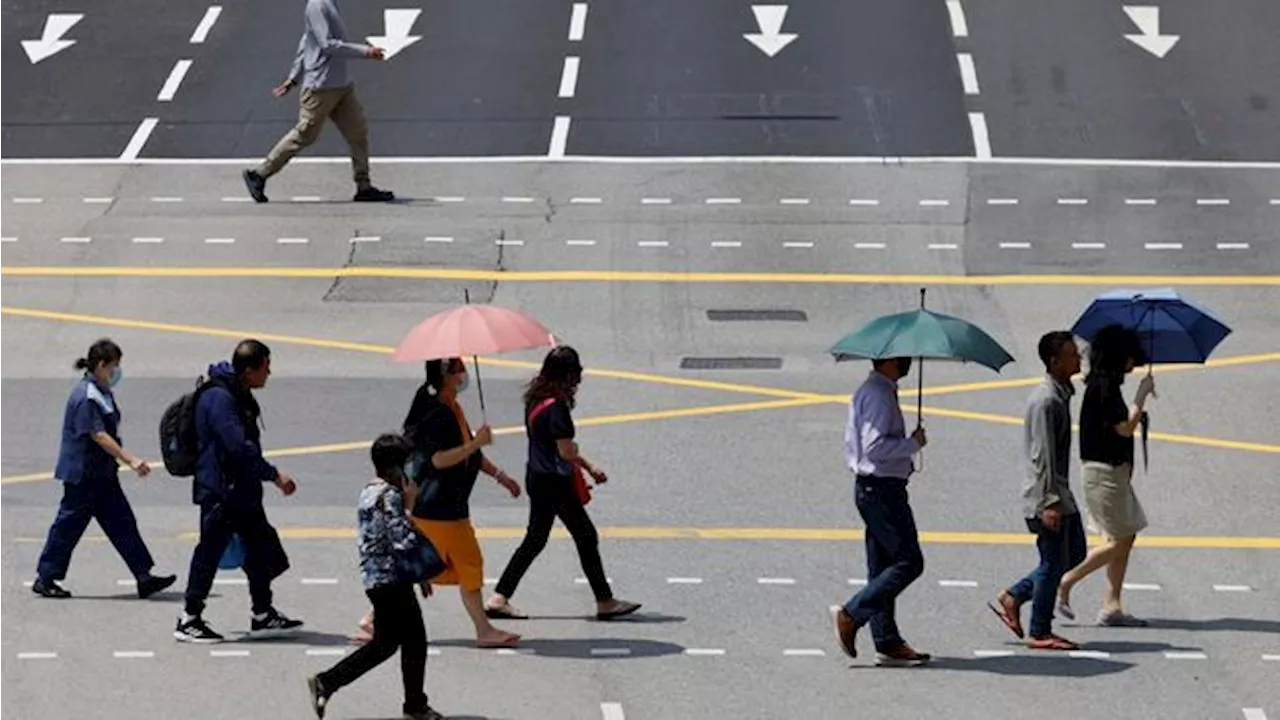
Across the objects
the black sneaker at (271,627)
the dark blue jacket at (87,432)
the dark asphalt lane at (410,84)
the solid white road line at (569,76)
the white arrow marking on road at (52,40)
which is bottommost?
the white arrow marking on road at (52,40)

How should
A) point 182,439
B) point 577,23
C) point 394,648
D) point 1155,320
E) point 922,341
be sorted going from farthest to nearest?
point 577,23 < point 1155,320 < point 182,439 < point 922,341 < point 394,648

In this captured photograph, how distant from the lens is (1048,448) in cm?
1547

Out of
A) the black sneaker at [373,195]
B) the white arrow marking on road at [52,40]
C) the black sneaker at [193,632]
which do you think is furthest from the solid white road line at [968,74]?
the black sneaker at [193,632]

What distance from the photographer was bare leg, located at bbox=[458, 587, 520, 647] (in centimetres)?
1534

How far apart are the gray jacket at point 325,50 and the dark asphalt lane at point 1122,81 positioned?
20.3 ft

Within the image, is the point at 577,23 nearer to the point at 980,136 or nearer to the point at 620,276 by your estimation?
the point at 980,136

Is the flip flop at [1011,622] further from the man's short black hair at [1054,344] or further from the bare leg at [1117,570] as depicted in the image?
the man's short black hair at [1054,344]

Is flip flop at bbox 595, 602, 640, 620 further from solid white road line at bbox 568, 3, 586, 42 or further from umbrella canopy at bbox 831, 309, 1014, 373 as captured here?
solid white road line at bbox 568, 3, 586, 42

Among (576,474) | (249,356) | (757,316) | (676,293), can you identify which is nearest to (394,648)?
(249,356)

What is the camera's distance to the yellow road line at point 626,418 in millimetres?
20125

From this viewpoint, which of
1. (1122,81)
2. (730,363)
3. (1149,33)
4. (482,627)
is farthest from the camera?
(1149,33)

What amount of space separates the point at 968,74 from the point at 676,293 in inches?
288

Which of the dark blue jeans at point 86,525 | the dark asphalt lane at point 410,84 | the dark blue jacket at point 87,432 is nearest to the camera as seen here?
the dark blue jacket at point 87,432

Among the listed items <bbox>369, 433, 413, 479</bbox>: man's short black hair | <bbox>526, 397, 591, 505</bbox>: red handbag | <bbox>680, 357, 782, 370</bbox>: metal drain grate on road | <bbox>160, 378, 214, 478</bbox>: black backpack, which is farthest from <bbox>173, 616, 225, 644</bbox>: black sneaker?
<bbox>680, 357, 782, 370</bbox>: metal drain grate on road
